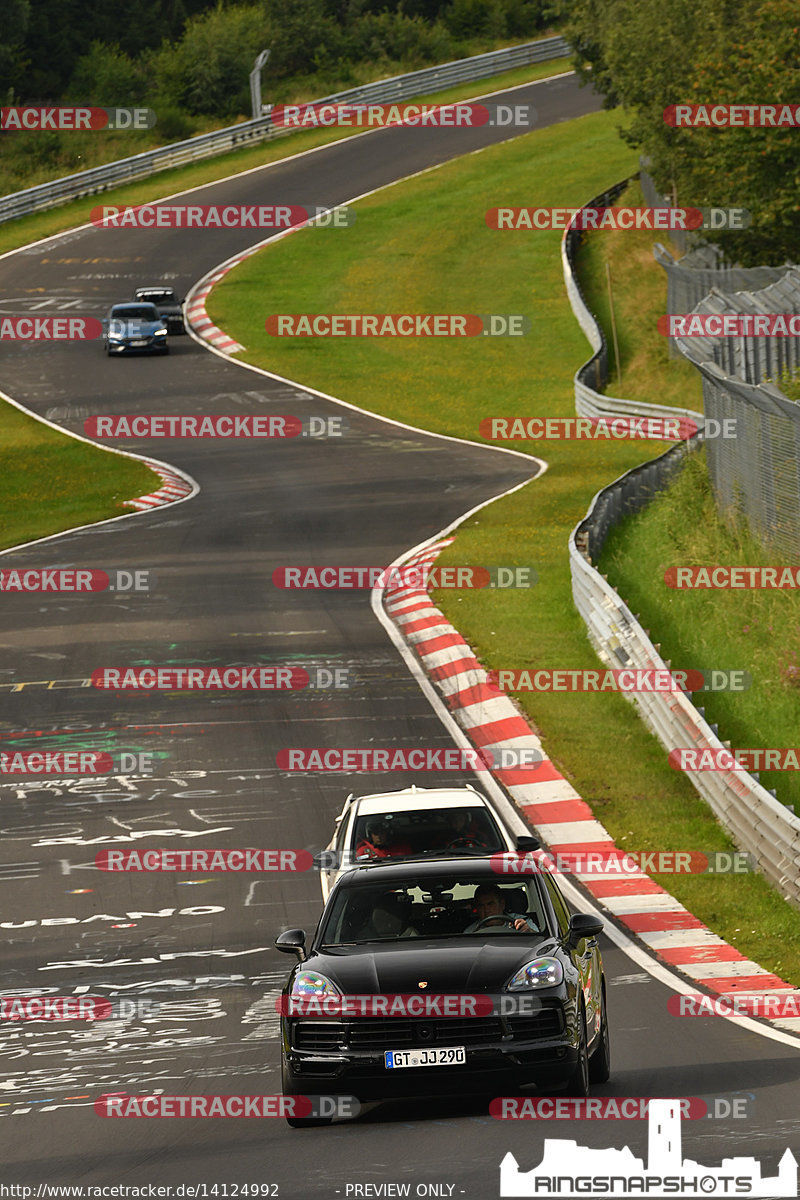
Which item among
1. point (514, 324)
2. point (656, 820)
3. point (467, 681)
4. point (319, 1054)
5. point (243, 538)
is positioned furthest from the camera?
point (514, 324)

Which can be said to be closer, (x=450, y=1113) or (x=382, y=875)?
(x=450, y=1113)

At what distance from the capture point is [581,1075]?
30.7 ft

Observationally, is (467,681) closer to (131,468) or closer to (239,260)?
(131,468)

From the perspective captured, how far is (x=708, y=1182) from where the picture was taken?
26.2 ft

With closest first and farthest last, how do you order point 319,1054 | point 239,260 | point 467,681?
point 319,1054 < point 467,681 < point 239,260

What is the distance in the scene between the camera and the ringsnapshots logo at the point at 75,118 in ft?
274

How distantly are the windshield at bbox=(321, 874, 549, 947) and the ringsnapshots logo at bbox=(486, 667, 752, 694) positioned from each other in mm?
8558

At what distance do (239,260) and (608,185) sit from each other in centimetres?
1583

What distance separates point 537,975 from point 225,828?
8.47 metres

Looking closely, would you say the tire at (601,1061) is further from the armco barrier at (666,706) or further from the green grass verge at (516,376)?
the armco barrier at (666,706)

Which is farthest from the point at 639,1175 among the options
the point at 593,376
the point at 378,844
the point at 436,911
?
the point at 593,376

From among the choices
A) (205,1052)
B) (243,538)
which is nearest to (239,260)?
(243,538)

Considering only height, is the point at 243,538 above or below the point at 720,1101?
below

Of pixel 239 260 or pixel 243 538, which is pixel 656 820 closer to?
pixel 243 538
